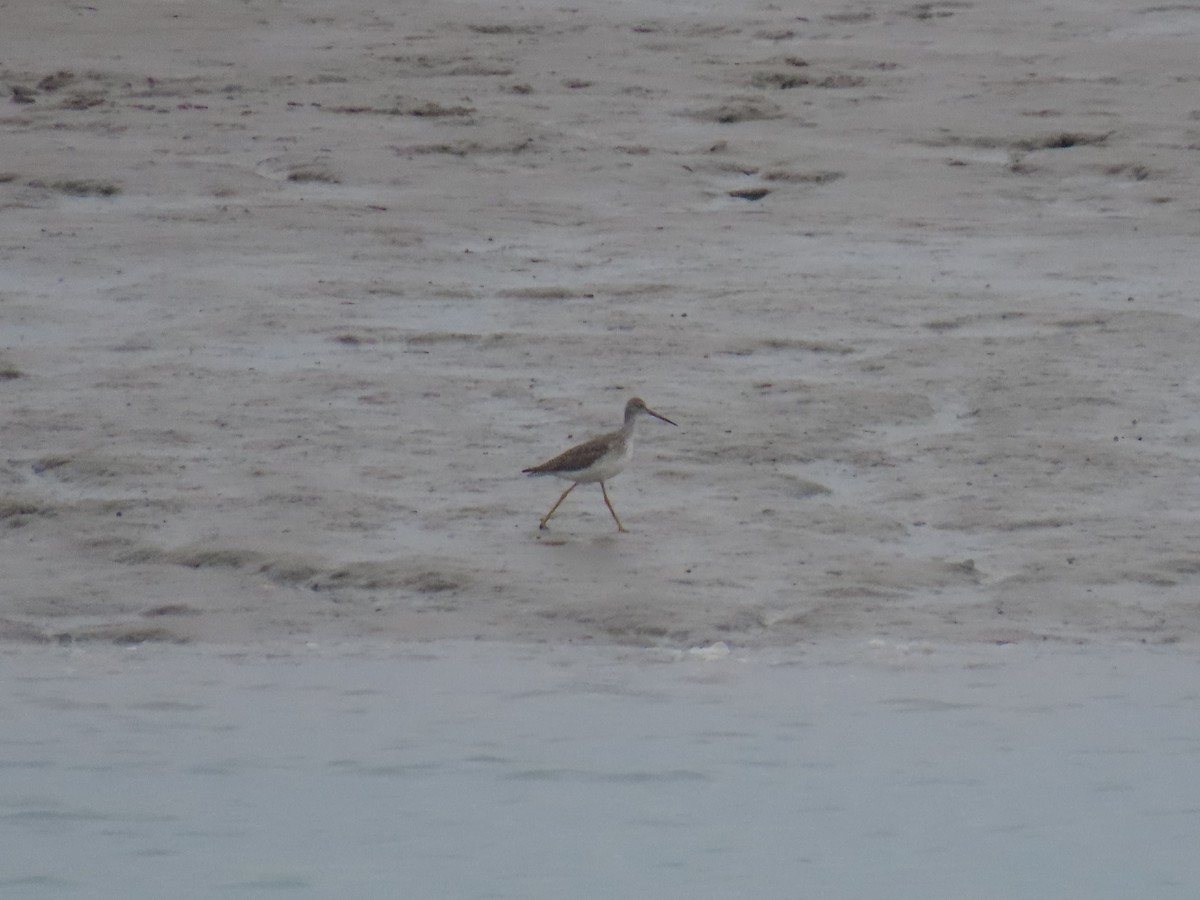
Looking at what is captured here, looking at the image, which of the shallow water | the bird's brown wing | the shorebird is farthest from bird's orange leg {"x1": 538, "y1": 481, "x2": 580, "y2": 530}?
the shallow water

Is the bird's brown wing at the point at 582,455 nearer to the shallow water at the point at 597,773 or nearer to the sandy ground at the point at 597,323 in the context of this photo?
the sandy ground at the point at 597,323

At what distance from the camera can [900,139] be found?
18594 mm

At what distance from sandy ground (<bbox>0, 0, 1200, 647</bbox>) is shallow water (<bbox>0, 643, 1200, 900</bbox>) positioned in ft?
1.46

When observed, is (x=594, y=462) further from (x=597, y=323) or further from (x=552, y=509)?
(x=597, y=323)

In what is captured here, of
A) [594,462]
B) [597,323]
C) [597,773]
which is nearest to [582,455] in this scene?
[594,462]

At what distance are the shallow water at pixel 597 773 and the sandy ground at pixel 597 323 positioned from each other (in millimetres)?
445

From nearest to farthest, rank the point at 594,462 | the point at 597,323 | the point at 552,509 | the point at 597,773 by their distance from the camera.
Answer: the point at 597,773 → the point at 594,462 → the point at 552,509 → the point at 597,323

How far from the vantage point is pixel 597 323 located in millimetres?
13992

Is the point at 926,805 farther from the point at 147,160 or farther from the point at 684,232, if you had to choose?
the point at 147,160

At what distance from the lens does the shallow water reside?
7.41m

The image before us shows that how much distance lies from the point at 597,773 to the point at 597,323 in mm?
6068

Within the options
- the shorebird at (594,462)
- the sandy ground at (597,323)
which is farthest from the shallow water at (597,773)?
the shorebird at (594,462)

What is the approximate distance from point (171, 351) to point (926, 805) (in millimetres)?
6758

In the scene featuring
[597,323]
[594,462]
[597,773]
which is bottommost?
[597,773]
